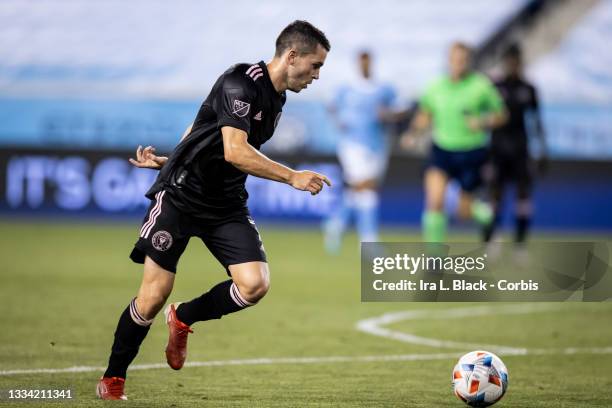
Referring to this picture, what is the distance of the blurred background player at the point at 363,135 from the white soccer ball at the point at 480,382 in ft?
32.0

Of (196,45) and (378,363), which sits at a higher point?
(196,45)

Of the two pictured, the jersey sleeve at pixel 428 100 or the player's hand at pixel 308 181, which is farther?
the jersey sleeve at pixel 428 100

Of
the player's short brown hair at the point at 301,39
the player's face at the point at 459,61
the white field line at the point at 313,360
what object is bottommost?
the white field line at the point at 313,360

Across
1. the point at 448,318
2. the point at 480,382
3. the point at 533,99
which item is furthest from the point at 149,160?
the point at 533,99

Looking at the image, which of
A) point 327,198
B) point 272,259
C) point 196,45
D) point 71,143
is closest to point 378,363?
point 272,259

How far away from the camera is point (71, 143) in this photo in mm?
20219

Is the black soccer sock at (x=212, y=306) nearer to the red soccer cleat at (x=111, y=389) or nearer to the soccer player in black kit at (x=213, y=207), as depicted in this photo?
the soccer player in black kit at (x=213, y=207)

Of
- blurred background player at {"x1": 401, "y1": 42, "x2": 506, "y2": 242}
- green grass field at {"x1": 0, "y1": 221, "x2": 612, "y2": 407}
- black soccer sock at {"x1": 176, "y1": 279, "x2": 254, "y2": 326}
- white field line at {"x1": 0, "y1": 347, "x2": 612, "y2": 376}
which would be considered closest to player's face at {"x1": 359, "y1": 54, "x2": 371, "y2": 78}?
blurred background player at {"x1": 401, "y1": 42, "x2": 506, "y2": 242}

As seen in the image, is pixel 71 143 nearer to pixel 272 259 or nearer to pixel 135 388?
pixel 272 259

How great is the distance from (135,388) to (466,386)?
180 cm

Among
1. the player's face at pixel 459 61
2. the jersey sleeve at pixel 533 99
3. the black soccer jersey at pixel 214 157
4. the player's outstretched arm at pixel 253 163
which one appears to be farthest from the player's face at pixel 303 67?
the jersey sleeve at pixel 533 99

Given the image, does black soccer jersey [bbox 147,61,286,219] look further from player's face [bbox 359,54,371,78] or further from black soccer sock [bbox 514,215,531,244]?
player's face [bbox 359,54,371,78]

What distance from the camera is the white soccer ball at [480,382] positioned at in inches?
219

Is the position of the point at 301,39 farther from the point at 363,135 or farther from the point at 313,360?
the point at 363,135
